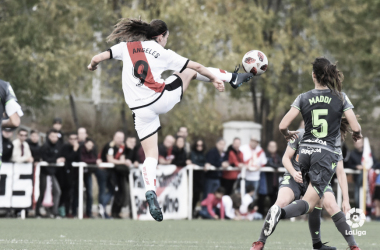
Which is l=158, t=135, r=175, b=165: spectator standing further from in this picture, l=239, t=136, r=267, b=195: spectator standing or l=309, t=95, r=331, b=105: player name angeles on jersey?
l=309, t=95, r=331, b=105: player name angeles on jersey

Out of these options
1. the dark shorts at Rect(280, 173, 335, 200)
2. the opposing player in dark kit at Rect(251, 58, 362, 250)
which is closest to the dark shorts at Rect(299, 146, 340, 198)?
the opposing player in dark kit at Rect(251, 58, 362, 250)

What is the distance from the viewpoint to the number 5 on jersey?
7.55m

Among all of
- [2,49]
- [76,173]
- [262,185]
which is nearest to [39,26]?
[2,49]

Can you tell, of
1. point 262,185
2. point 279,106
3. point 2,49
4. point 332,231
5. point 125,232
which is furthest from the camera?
point 279,106

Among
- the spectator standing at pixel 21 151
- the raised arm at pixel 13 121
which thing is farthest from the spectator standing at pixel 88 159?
the raised arm at pixel 13 121

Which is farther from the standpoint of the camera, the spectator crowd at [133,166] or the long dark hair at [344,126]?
the spectator crowd at [133,166]

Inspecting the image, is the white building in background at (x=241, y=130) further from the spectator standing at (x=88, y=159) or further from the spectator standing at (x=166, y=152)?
the spectator standing at (x=88, y=159)

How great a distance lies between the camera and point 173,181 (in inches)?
634

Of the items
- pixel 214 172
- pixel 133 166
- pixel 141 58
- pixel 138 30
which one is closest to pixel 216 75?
pixel 141 58

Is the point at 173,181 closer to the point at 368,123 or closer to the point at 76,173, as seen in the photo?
the point at 76,173

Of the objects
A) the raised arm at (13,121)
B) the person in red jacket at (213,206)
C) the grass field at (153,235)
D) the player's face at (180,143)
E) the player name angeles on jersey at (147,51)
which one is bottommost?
the grass field at (153,235)

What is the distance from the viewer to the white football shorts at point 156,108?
26.3ft

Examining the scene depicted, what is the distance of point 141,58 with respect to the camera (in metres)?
7.91

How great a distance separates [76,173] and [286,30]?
1033 cm
